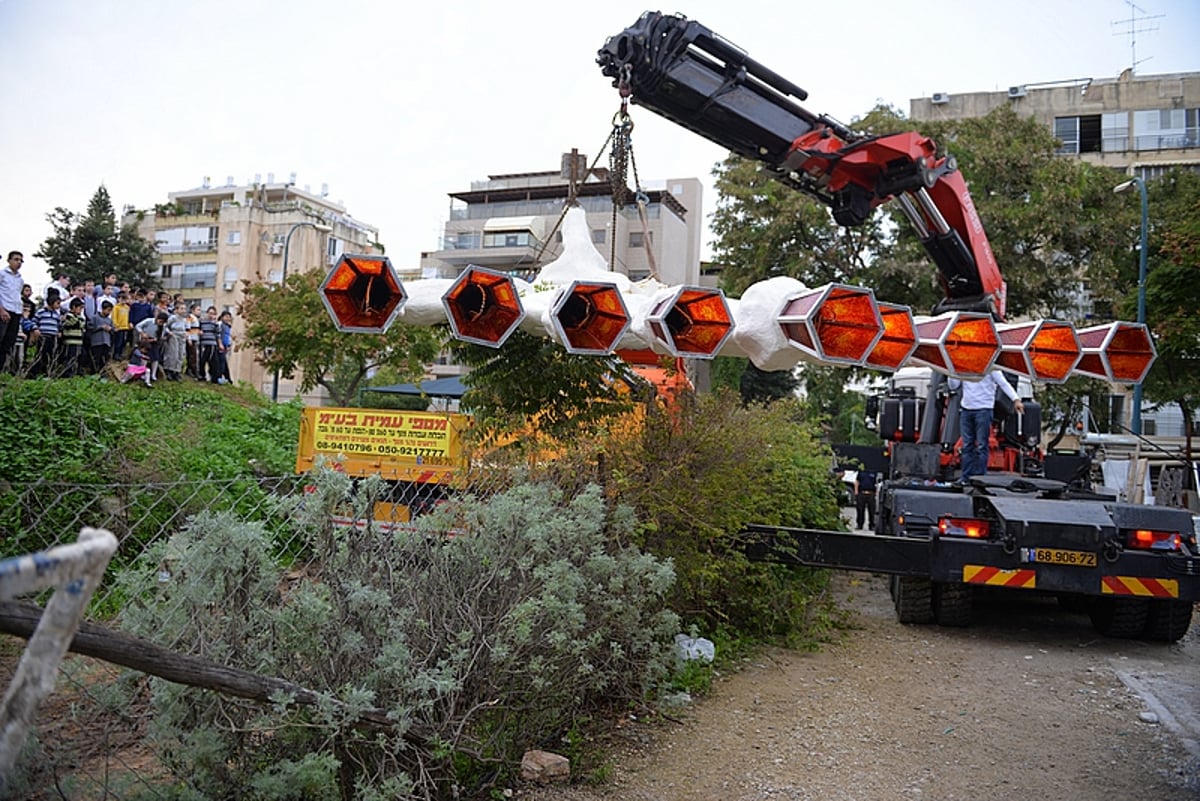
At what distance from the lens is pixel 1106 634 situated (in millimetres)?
8664

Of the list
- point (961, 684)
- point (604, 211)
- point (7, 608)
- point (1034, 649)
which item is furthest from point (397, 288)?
point (604, 211)

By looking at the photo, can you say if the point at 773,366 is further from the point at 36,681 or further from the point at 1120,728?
the point at 36,681

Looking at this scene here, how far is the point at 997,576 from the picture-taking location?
7.59 meters

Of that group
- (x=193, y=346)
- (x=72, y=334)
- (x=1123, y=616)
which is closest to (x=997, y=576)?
(x=1123, y=616)

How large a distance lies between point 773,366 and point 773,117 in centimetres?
531

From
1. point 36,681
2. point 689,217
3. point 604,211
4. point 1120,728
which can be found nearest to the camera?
point 36,681

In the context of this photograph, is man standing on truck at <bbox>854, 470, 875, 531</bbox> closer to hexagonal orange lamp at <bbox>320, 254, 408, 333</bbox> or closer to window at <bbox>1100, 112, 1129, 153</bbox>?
hexagonal orange lamp at <bbox>320, 254, 408, 333</bbox>

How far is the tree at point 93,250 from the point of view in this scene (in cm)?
4522

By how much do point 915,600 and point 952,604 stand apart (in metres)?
0.33

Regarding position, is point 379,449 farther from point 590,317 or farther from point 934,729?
point 934,729

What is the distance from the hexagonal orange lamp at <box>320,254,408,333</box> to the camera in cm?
516

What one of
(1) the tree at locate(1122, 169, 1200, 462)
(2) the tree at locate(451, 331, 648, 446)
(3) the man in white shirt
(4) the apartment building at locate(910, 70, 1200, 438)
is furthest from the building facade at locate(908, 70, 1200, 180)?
(2) the tree at locate(451, 331, 648, 446)

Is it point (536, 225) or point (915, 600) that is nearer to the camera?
point (915, 600)

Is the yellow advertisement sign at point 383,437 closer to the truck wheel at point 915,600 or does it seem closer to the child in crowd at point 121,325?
the truck wheel at point 915,600
